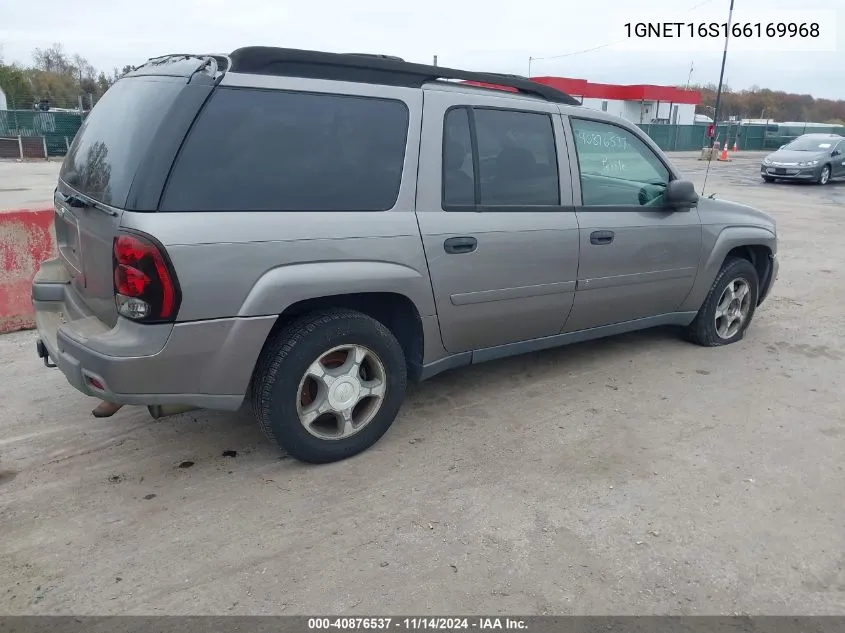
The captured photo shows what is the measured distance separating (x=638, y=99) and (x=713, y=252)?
47105 millimetres

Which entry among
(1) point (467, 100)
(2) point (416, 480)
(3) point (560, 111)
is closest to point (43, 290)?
(2) point (416, 480)

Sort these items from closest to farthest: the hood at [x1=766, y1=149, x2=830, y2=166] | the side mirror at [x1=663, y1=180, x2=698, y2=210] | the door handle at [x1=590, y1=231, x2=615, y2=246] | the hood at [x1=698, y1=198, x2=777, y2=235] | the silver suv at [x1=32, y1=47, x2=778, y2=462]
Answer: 1. the silver suv at [x1=32, y1=47, x2=778, y2=462]
2. the door handle at [x1=590, y1=231, x2=615, y2=246]
3. the side mirror at [x1=663, y1=180, x2=698, y2=210]
4. the hood at [x1=698, y1=198, x2=777, y2=235]
5. the hood at [x1=766, y1=149, x2=830, y2=166]

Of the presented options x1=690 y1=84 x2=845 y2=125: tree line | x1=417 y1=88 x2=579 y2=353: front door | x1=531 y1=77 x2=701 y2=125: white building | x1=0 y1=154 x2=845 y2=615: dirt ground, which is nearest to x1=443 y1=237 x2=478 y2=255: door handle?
x1=417 y1=88 x2=579 y2=353: front door

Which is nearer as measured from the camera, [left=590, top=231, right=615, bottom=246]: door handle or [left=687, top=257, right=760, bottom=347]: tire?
[left=590, top=231, right=615, bottom=246]: door handle

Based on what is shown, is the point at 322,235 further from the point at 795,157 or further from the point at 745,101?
the point at 745,101

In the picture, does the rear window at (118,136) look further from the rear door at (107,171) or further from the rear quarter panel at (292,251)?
the rear quarter panel at (292,251)

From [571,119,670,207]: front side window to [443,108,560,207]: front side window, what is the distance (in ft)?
0.88

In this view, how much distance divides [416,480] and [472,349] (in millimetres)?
907

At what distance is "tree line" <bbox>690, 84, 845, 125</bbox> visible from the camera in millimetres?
65688

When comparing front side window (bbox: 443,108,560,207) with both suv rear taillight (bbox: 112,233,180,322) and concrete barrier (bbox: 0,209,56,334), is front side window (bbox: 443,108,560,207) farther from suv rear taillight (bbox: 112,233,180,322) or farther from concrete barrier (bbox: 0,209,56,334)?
concrete barrier (bbox: 0,209,56,334)

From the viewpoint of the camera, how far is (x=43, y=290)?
341 cm

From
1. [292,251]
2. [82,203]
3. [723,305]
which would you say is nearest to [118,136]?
[82,203]

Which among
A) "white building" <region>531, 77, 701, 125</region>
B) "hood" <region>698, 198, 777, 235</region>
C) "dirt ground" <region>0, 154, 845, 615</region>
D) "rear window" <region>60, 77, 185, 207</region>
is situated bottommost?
"dirt ground" <region>0, 154, 845, 615</region>

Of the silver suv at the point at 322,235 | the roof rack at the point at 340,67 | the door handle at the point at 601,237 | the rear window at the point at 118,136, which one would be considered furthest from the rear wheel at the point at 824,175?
the rear window at the point at 118,136
